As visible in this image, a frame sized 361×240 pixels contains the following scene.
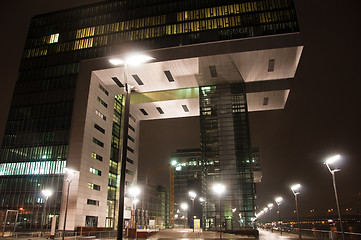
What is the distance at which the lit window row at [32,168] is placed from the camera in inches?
1937

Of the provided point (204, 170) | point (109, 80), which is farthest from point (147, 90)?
point (204, 170)

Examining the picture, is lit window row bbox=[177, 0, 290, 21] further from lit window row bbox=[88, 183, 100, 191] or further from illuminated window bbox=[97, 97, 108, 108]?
lit window row bbox=[88, 183, 100, 191]

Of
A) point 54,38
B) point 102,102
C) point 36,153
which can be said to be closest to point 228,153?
point 102,102

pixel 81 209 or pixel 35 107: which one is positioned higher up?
pixel 35 107

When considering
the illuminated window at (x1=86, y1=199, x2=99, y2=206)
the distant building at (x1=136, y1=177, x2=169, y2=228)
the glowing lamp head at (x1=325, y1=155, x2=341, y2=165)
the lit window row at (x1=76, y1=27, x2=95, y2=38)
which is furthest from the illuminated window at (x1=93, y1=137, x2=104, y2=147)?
the distant building at (x1=136, y1=177, x2=169, y2=228)

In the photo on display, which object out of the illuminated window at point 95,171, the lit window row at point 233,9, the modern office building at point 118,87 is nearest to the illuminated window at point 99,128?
the modern office building at point 118,87

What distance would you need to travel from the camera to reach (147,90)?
60.8m

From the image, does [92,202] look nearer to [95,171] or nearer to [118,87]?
[95,171]

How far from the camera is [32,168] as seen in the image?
166 feet

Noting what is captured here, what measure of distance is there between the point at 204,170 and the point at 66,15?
150 feet

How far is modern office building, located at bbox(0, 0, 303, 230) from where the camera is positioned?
48.9 metres

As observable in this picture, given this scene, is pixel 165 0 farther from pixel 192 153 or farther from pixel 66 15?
pixel 192 153

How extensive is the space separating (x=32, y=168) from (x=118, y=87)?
22646 mm

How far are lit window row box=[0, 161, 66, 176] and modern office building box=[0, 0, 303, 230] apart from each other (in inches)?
7.2
